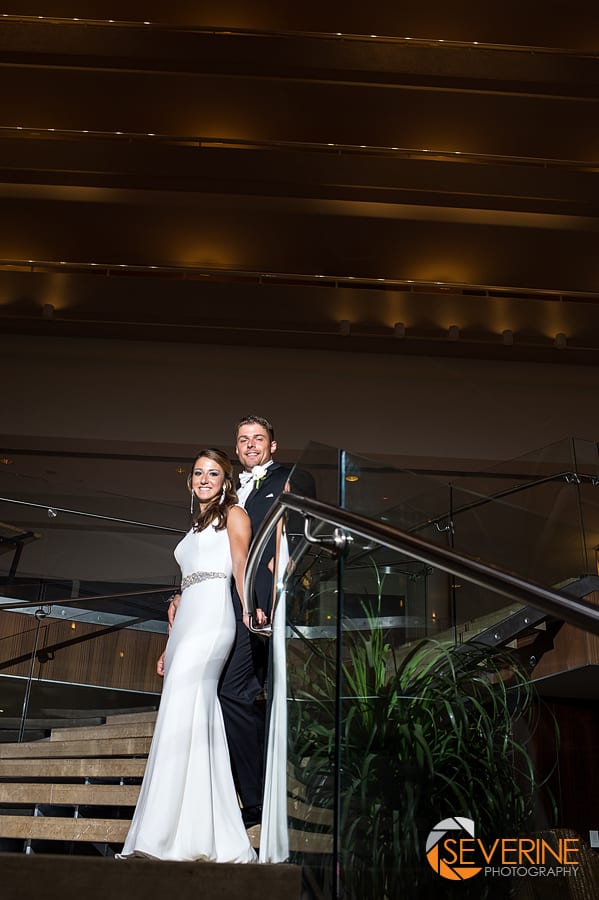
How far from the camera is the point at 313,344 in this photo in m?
7.52

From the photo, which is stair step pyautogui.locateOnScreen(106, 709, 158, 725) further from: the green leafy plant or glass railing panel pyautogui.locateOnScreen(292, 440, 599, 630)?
the green leafy plant

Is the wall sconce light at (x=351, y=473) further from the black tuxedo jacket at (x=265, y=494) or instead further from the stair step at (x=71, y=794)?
the stair step at (x=71, y=794)

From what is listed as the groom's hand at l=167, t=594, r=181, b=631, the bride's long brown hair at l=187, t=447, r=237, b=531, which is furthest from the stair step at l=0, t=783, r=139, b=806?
the bride's long brown hair at l=187, t=447, r=237, b=531

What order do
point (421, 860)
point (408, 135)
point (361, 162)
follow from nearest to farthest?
point (421, 860)
point (361, 162)
point (408, 135)

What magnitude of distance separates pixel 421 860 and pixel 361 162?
592 cm

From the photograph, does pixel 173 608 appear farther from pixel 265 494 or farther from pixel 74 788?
pixel 74 788

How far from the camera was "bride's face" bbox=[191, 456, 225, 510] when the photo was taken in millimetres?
3072

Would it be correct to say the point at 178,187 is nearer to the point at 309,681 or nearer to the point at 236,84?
the point at 236,84

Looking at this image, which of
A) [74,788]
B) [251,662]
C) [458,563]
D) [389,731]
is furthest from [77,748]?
[458,563]

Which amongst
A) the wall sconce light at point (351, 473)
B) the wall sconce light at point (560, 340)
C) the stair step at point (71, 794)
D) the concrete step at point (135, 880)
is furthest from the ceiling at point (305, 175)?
the concrete step at point (135, 880)

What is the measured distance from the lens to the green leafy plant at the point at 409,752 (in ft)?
5.82

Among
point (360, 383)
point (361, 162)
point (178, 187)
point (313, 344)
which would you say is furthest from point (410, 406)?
point (178, 187)

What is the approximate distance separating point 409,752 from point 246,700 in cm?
105

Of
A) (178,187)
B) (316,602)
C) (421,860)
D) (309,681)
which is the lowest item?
(421,860)
